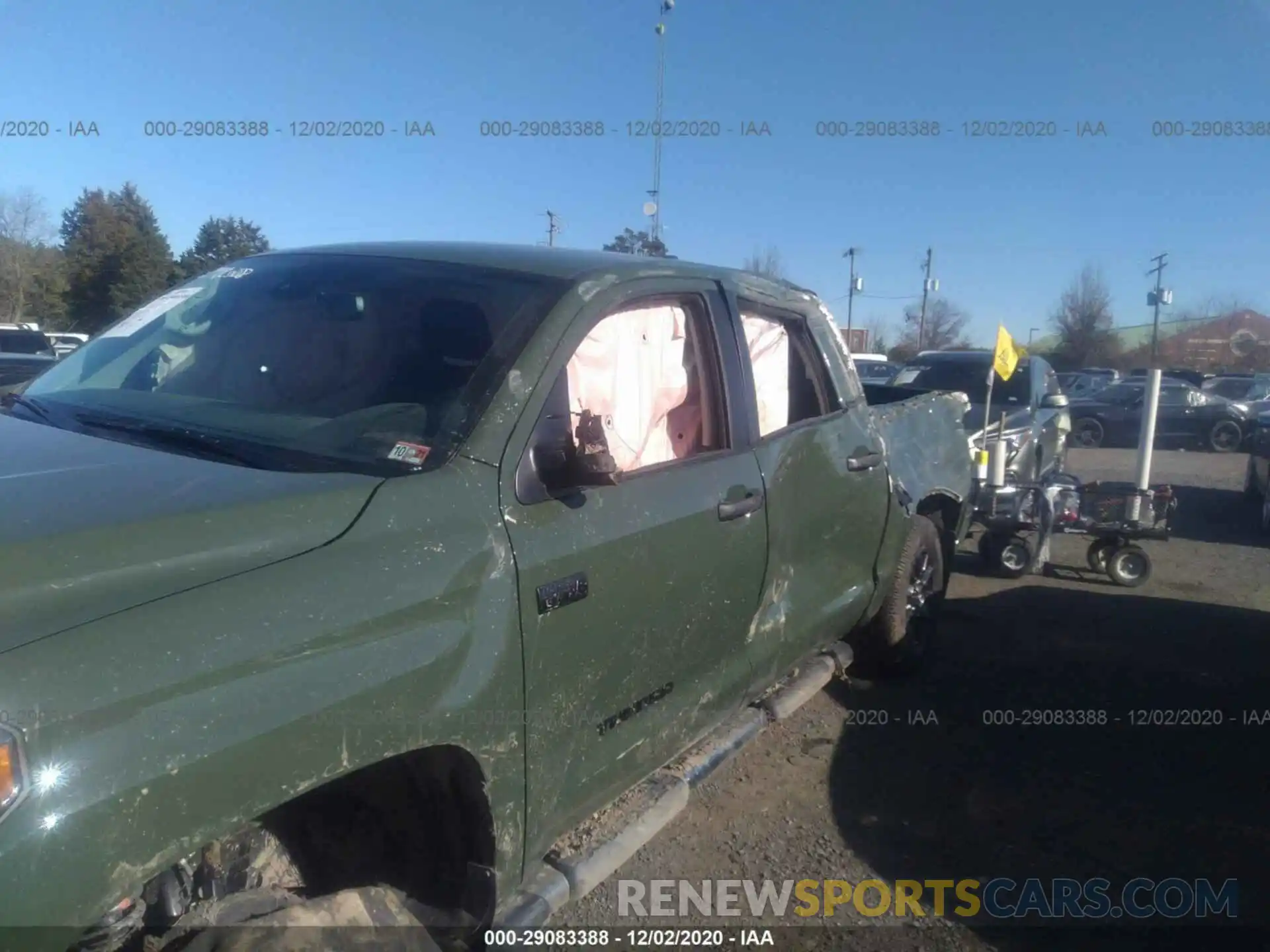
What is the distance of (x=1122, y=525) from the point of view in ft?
26.2

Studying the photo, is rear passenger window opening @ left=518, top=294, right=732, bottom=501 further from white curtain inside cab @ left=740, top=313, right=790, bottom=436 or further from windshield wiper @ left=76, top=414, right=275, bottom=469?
windshield wiper @ left=76, top=414, right=275, bottom=469

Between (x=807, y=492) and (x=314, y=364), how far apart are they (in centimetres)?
173

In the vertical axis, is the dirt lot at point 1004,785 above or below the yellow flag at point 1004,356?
below

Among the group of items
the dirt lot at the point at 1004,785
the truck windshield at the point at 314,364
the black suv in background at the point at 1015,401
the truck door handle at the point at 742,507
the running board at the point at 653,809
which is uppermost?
the truck windshield at the point at 314,364

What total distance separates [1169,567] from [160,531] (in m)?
9.01

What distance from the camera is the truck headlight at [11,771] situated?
4.80 feet

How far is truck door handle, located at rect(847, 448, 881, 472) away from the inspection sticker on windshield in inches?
81.1

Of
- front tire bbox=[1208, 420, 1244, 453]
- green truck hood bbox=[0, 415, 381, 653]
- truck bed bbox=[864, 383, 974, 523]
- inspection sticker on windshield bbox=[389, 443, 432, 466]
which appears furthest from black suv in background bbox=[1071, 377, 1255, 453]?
green truck hood bbox=[0, 415, 381, 653]

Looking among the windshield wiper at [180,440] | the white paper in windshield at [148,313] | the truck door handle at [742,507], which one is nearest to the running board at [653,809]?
the truck door handle at [742,507]

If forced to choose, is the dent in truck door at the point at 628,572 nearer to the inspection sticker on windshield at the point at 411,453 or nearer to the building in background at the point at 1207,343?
the inspection sticker on windshield at the point at 411,453

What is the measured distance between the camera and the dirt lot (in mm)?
3576

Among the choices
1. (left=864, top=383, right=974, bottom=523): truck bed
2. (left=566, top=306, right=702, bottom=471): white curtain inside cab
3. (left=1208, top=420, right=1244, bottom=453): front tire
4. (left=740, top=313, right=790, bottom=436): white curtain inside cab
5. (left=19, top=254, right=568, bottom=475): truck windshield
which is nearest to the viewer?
(left=19, top=254, right=568, bottom=475): truck windshield

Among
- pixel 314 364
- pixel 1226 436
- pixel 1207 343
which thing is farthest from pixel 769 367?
pixel 1207 343

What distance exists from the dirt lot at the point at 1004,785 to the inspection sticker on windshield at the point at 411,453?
1.71 meters
